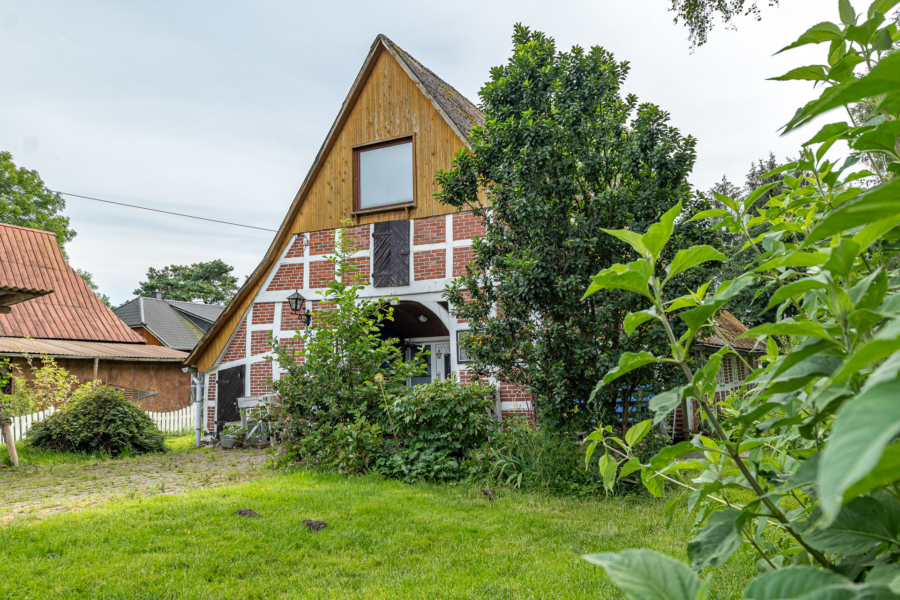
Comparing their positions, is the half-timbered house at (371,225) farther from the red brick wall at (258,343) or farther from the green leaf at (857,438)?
the green leaf at (857,438)

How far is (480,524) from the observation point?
14.5 ft

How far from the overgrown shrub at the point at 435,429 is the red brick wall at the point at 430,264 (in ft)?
9.41

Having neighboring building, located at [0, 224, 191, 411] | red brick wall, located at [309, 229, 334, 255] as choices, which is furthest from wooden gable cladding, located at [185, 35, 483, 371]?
→ neighboring building, located at [0, 224, 191, 411]

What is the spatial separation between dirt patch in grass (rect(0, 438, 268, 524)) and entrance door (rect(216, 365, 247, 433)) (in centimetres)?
86

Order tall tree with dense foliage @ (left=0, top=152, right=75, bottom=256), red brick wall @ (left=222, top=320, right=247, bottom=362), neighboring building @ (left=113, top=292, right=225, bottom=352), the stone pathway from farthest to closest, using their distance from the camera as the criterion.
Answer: neighboring building @ (left=113, top=292, right=225, bottom=352)
tall tree with dense foliage @ (left=0, top=152, right=75, bottom=256)
red brick wall @ (left=222, top=320, right=247, bottom=362)
the stone pathway

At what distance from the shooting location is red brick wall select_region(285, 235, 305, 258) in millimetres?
10812

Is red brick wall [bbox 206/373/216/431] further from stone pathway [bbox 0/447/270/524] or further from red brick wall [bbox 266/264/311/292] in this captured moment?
red brick wall [bbox 266/264/311/292]

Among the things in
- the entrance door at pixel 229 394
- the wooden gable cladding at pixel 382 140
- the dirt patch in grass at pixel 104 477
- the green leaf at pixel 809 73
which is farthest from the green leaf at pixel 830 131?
the entrance door at pixel 229 394

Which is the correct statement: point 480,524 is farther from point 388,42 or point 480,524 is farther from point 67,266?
point 67,266

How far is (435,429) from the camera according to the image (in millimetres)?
6883

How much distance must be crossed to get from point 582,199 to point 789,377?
6.18m

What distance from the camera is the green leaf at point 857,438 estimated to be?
0.25 meters

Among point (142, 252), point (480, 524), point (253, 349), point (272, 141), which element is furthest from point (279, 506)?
point (142, 252)

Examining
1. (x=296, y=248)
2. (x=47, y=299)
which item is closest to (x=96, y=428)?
(x=296, y=248)
